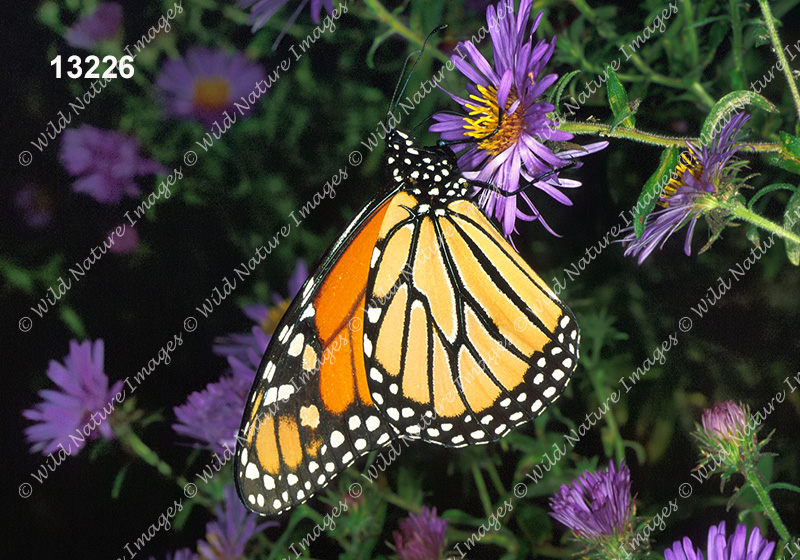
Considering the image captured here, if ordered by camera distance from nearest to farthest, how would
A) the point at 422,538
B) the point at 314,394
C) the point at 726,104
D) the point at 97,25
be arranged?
the point at 726,104 → the point at 314,394 → the point at 422,538 → the point at 97,25

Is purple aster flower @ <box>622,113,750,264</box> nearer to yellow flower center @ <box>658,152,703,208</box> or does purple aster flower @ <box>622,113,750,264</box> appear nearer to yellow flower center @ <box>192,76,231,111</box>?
yellow flower center @ <box>658,152,703,208</box>

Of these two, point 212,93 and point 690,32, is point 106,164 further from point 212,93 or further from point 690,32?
point 690,32

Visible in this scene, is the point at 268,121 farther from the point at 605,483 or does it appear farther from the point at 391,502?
the point at 605,483

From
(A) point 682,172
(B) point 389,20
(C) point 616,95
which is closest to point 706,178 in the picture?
(A) point 682,172

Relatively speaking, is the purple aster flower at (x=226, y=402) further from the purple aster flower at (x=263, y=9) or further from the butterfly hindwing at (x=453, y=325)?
the purple aster flower at (x=263, y=9)

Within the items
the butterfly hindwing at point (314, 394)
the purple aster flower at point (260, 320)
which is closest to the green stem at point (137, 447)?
the purple aster flower at point (260, 320)

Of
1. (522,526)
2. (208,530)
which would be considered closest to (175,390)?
(208,530)

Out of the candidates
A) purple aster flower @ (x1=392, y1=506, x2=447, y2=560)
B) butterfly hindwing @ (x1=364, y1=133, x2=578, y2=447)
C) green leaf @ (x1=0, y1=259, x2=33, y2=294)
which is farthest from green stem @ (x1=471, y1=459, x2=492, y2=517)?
green leaf @ (x1=0, y1=259, x2=33, y2=294)
